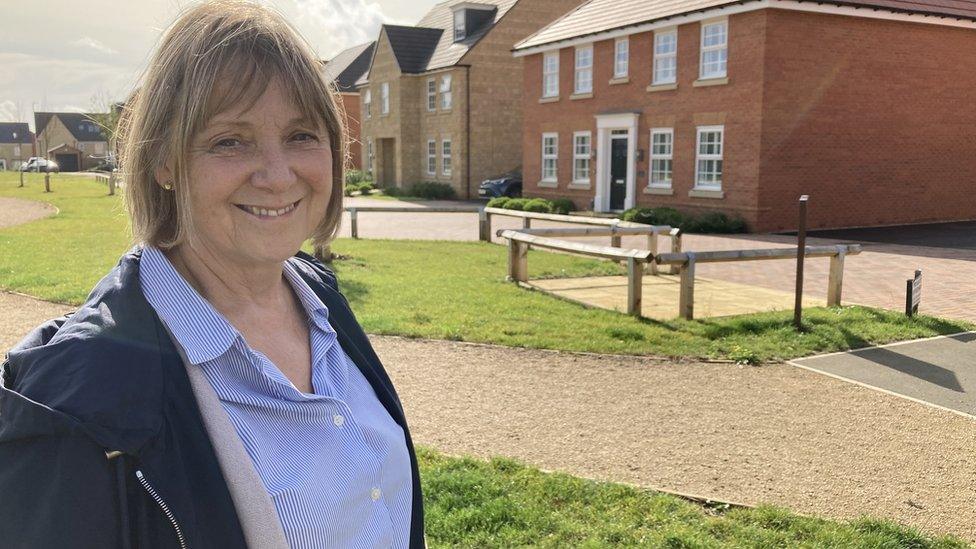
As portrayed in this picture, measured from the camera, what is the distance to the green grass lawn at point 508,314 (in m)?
7.87

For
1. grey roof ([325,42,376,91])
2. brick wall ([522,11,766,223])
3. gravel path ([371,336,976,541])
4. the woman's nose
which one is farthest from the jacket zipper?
grey roof ([325,42,376,91])

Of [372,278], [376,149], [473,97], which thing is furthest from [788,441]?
[376,149]

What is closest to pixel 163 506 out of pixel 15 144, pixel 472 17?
pixel 472 17

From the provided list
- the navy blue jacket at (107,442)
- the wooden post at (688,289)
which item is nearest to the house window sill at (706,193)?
the wooden post at (688,289)

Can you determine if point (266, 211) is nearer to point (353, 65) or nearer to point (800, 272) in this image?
point (800, 272)

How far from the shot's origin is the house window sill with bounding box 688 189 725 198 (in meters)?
21.3

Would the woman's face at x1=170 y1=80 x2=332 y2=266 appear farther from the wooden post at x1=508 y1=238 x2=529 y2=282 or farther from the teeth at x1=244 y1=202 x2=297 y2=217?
the wooden post at x1=508 y1=238 x2=529 y2=282

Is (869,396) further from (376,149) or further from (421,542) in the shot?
(376,149)

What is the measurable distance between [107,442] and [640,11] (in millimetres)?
24963

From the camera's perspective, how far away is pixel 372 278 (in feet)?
38.7

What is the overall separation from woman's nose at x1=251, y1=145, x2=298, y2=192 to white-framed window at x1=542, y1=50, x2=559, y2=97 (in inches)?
1074

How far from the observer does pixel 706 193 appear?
2170 cm

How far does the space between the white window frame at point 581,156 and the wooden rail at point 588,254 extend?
15248mm

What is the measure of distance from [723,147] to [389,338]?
1550 cm
